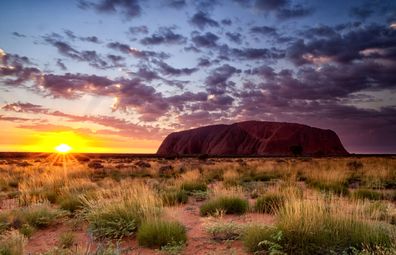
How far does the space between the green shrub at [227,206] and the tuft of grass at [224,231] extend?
2.02 m

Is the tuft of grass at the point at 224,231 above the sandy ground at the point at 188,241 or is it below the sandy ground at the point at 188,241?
above

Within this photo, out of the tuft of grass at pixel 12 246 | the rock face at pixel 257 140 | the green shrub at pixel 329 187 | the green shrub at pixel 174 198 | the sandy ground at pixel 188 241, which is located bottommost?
the sandy ground at pixel 188 241

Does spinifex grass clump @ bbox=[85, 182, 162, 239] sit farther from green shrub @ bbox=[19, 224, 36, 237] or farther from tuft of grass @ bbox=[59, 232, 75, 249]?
green shrub @ bbox=[19, 224, 36, 237]

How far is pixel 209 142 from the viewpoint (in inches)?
6107

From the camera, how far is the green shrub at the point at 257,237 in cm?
640

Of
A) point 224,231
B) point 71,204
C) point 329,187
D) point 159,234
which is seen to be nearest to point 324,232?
point 224,231

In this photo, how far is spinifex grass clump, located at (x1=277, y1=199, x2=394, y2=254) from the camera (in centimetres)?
608

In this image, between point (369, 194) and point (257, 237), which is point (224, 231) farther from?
point (369, 194)

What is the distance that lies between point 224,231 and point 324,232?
76.3 inches

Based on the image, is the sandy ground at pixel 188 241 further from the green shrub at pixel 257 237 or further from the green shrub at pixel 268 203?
the green shrub at pixel 268 203

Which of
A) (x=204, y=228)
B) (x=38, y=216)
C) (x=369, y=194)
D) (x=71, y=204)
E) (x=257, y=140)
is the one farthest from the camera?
(x=257, y=140)

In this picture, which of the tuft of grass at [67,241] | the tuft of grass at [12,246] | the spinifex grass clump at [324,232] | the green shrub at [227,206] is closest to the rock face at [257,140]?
the green shrub at [227,206]

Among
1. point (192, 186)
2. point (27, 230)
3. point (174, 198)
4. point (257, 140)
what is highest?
point (257, 140)

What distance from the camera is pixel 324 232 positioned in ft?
20.7
